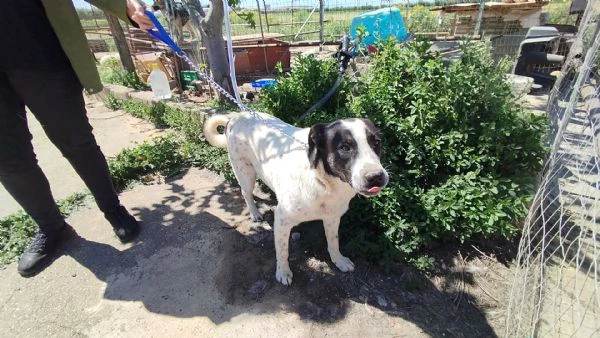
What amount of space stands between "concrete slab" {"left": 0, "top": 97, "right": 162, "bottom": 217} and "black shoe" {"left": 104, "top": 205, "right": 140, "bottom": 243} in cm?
132

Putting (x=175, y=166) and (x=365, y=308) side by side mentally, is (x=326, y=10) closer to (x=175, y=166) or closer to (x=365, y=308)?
(x=175, y=166)

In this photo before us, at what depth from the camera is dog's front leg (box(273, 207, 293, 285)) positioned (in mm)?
2514

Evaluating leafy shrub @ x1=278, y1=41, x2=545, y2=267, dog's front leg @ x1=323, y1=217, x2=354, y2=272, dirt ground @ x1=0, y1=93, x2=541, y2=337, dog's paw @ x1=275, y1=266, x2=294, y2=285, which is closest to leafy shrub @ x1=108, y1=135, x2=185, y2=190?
dirt ground @ x1=0, y1=93, x2=541, y2=337

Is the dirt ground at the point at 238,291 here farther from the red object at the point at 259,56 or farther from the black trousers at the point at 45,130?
the red object at the point at 259,56

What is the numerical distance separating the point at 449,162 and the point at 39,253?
380 centimetres

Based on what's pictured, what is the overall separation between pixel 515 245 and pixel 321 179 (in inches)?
84.7

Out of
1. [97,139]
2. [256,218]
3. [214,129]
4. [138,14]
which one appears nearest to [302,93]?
[214,129]

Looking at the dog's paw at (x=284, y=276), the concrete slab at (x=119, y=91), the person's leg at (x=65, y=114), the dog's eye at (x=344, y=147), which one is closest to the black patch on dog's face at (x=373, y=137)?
the dog's eye at (x=344, y=147)

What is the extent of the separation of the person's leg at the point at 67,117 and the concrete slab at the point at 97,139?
58.7 inches

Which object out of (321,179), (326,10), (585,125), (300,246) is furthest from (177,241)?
(326,10)

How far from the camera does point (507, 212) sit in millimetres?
2801

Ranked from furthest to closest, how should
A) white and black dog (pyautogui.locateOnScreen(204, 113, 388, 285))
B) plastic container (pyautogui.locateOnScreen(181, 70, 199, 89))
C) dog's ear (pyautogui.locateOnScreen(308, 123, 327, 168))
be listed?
plastic container (pyautogui.locateOnScreen(181, 70, 199, 89)) < dog's ear (pyautogui.locateOnScreen(308, 123, 327, 168)) < white and black dog (pyautogui.locateOnScreen(204, 113, 388, 285))

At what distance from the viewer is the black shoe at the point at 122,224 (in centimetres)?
319

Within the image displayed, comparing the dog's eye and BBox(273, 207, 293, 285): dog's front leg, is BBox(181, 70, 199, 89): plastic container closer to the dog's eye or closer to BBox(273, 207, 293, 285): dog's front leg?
BBox(273, 207, 293, 285): dog's front leg
